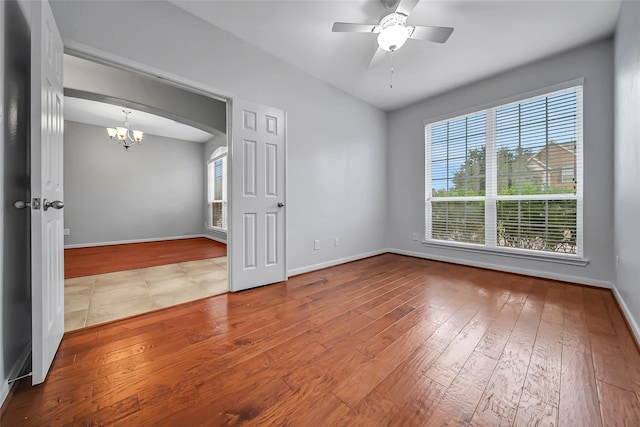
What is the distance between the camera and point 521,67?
119 inches

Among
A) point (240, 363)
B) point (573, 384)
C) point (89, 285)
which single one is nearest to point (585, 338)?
point (573, 384)

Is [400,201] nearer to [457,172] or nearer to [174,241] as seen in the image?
[457,172]

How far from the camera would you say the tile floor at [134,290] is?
6.66 ft

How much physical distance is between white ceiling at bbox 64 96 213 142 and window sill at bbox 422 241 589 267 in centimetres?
561

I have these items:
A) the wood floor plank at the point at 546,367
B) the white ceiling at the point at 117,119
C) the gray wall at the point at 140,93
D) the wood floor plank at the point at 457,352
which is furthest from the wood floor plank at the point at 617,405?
the white ceiling at the point at 117,119

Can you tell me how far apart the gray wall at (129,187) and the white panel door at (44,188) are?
205 inches

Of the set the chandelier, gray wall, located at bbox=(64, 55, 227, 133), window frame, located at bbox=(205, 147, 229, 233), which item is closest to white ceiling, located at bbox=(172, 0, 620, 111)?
gray wall, located at bbox=(64, 55, 227, 133)

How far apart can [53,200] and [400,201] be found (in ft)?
13.9

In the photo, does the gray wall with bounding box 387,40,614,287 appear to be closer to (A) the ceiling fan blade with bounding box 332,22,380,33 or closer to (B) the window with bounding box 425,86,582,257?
(B) the window with bounding box 425,86,582,257

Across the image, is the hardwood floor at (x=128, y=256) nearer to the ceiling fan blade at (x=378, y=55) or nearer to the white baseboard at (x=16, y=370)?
the white baseboard at (x=16, y=370)

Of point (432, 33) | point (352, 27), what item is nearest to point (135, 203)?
point (352, 27)

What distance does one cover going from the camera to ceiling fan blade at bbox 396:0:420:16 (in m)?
1.86

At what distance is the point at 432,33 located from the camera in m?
2.06

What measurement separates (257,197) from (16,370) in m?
1.95
